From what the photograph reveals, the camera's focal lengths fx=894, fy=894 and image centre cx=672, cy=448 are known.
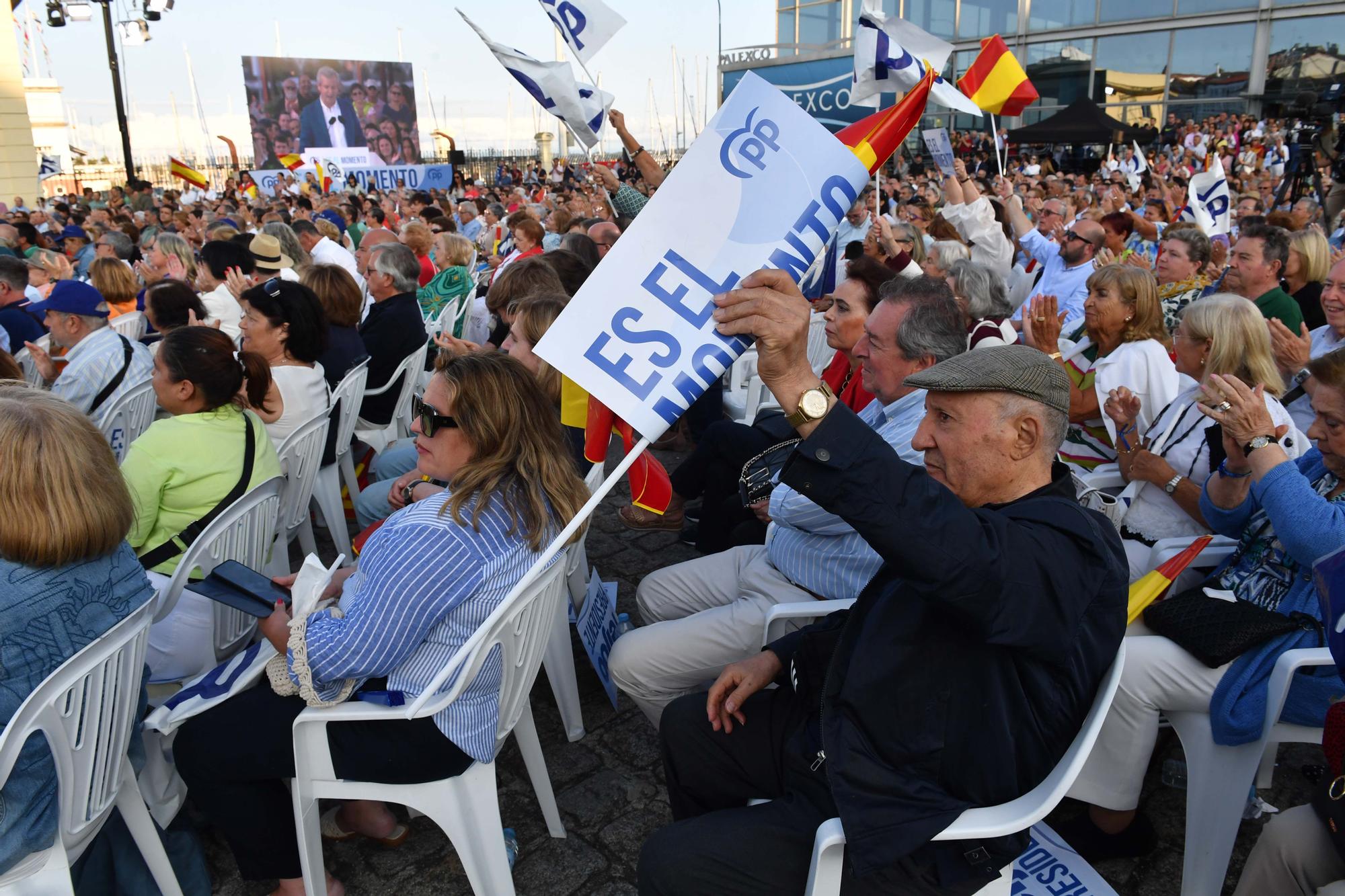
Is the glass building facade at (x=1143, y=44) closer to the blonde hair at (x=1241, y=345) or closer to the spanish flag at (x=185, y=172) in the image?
the spanish flag at (x=185, y=172)

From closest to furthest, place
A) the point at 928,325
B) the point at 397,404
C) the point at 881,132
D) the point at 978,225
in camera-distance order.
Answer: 1. the point at 881,132
2. the point at 928,325
3. the point at 397,404
4. the point at 978,225

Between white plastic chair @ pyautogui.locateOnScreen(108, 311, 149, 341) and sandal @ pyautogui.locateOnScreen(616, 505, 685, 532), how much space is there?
3443 millimetres

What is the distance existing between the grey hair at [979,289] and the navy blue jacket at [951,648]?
3594 millimetres

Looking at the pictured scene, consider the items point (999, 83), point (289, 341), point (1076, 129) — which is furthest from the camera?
point (1076, 129)

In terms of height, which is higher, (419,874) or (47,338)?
(47,338)

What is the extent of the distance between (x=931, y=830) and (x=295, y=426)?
367 centimetres

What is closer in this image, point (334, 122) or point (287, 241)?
point (287, 241)

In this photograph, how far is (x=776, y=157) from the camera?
6.06ft

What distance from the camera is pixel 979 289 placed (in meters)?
5.25

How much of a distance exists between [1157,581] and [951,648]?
1432mm

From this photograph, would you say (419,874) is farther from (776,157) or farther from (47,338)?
(47,338)

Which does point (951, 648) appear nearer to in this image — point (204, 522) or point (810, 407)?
point (810, 407)

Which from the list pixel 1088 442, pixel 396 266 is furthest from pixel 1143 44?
pixel 1088 442

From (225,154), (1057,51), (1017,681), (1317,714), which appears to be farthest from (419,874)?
(225,154)
